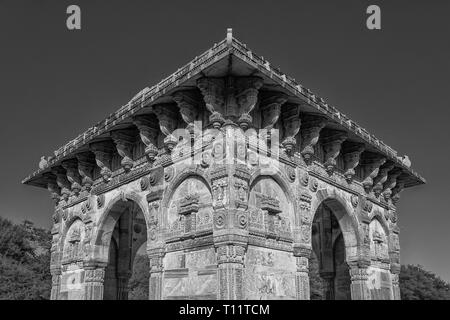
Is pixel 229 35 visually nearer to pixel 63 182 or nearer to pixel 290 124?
pixel 290 124

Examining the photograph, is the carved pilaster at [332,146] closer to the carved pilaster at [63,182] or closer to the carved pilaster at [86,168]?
the carved pilaster at [86,168]

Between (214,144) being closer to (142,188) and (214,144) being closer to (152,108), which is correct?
(152,108)

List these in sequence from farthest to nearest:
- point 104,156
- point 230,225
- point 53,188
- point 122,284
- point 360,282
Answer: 1. point 53,188
2. point 122,284
3. point 104,156
4. point 360,282
5. point 230,225

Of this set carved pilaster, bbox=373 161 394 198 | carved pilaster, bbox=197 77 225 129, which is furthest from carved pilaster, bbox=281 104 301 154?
carved pilaster, bbox=373 161 394 198

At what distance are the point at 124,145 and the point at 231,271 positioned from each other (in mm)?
5633

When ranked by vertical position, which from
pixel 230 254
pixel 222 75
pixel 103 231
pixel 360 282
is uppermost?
pixel 222 75

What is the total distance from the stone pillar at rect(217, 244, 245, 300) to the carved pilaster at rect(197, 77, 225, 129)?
2.65 meters

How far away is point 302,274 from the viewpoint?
32.8 ft

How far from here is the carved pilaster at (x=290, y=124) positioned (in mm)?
10672

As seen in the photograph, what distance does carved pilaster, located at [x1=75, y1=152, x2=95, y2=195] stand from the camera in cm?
1416

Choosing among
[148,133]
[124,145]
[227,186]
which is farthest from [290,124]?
[124,145]

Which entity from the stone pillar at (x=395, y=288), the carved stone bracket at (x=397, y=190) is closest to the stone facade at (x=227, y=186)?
the stone pillar at (x=395, y=288)
